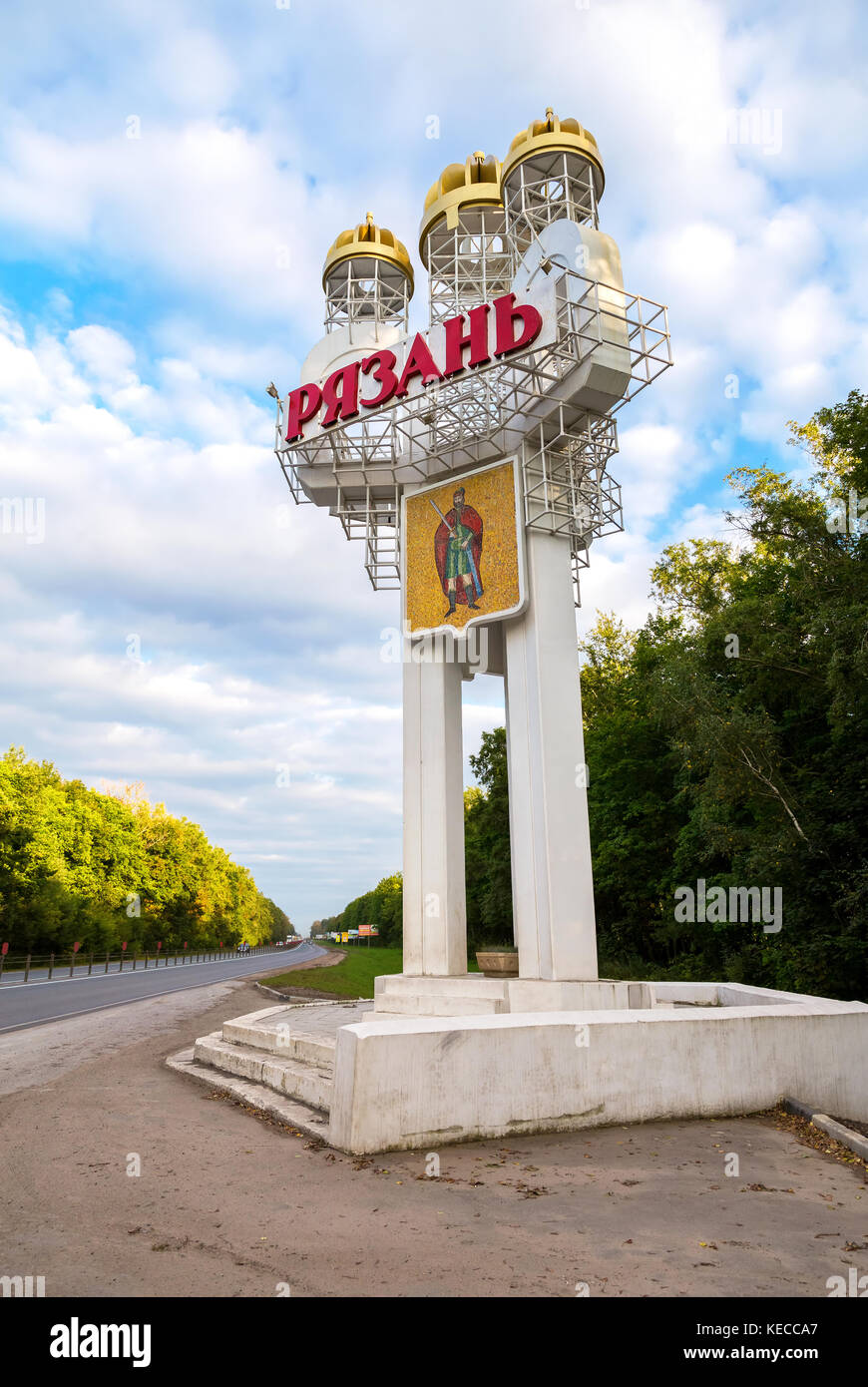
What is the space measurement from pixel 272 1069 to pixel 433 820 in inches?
241

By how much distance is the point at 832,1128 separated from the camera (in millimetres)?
8359

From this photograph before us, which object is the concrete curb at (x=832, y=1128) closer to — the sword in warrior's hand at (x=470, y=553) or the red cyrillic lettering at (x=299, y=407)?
the sword in warrior's hand at (x=470, y=553)

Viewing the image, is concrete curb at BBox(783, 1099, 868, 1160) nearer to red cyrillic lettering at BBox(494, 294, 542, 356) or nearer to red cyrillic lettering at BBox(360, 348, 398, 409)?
red cyrillic lettering at BBox(494, 294, 542, 356)

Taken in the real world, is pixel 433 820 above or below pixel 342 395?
below

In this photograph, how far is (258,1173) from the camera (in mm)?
6996

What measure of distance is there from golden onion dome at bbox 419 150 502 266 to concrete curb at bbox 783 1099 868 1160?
17.7 metres

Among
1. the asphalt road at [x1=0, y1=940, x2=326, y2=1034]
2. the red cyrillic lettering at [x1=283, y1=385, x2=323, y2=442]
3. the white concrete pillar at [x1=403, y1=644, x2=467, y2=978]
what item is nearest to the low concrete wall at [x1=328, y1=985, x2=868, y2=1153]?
the white concrete pillar at [x1=403, y1=644, x2=467, y2=978]

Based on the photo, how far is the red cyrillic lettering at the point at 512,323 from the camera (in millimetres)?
14055

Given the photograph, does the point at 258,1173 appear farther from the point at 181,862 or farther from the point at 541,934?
the point at 181,862

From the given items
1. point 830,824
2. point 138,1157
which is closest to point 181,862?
point 830,824

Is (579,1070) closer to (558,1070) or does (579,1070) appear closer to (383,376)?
(558,1070)

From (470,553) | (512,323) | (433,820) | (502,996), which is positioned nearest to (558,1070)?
(502,996)

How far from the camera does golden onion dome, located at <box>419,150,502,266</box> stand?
717 inches

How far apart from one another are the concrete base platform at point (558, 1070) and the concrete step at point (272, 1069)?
26mm
